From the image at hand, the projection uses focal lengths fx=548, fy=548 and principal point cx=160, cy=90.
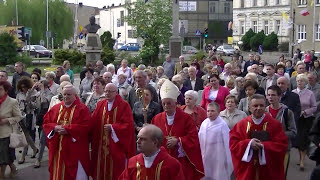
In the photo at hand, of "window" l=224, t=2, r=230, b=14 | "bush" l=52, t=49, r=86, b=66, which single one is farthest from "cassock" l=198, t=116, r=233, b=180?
"window" l=224, t=2, r=230, b=14

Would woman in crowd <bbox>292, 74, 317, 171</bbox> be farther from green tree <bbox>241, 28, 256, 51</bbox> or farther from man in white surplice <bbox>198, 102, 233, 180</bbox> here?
green tree <bbox>241, 28, 256, 51</bbox>

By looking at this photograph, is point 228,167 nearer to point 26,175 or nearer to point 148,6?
point 26,175

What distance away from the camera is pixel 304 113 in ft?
35.8

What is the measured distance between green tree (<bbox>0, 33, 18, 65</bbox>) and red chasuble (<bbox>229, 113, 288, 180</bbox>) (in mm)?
34437

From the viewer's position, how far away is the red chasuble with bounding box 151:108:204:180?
7.29 meters

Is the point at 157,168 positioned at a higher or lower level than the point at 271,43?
lower

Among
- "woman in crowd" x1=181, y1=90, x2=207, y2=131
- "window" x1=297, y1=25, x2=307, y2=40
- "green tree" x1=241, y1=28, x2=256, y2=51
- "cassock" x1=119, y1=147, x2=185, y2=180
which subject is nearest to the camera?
"cassock" x1=119, y1=147, x2=185, y2=180

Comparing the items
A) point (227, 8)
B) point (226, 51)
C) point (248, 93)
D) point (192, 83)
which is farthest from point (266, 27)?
point (248, 93)

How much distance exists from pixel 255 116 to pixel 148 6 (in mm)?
38832

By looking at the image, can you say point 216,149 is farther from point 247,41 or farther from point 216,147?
point 247,41

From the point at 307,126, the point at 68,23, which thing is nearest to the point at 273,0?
the point at 68,23

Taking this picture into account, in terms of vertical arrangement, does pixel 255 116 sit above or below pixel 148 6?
below

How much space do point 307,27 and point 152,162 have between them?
61768 millimetres

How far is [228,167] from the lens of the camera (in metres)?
8.24
